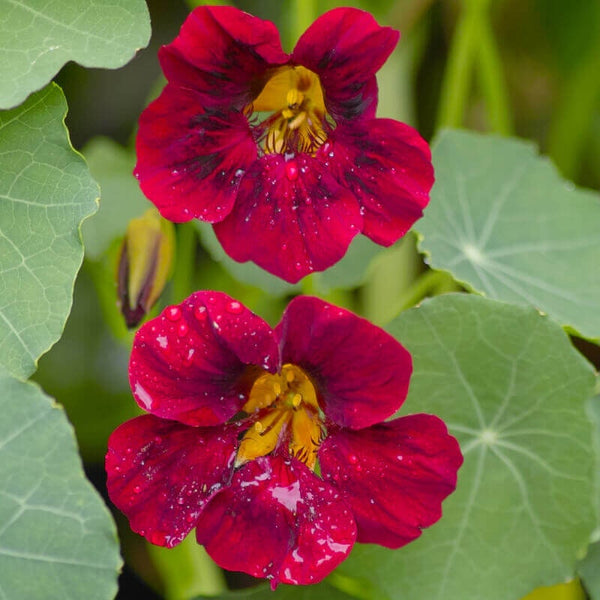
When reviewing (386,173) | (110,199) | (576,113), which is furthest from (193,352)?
(576,113)

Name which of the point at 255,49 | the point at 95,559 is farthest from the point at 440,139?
the point at 95,559

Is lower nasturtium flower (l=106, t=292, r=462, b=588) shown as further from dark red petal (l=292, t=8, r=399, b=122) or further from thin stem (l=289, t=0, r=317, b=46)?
thin stem (l=289, t=0, r=317, b=46)

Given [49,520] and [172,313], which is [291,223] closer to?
[172,313]

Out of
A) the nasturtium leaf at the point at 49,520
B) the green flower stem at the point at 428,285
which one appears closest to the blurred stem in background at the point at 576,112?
the green flower stem at the point at 428,285

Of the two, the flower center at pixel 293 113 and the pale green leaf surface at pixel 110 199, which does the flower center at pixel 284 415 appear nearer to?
the flower center at pixel 293 113

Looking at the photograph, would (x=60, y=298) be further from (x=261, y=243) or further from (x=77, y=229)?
(x=261, y=243)

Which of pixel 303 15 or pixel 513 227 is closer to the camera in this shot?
pixel 303 15
